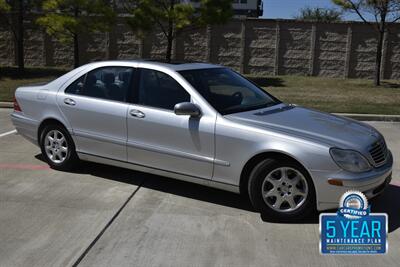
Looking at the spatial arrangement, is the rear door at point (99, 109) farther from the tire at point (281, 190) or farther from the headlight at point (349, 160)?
the headlight at point (349, 160)

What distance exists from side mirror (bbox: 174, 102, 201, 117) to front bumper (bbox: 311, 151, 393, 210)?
1.31 m

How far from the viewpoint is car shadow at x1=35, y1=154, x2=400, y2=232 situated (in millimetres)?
4969

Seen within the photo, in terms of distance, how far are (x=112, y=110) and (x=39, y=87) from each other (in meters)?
1.41

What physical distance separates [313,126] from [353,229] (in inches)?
45.3

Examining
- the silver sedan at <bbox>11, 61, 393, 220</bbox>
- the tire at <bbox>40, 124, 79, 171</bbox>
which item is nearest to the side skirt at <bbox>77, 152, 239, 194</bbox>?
the silver sedan at <bbox>11, 61, 393, 220</bbox>

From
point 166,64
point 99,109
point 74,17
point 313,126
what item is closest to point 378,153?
point 313,126

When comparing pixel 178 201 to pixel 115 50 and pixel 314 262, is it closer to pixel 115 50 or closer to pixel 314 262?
pixel 314 262

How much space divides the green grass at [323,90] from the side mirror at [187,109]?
7243 mm

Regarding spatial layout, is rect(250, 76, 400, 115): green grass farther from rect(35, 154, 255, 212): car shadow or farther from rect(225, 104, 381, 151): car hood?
rect(35, 154, 255, 212): car shadow

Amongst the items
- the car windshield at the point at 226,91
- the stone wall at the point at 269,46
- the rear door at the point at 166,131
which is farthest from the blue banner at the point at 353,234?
the stone wall at the point at 269,46

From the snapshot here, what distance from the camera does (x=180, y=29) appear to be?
61.7 ft

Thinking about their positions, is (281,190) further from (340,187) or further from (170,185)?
(170,185)

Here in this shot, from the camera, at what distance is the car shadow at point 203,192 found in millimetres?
4969

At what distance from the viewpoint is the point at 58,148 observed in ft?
20.9
